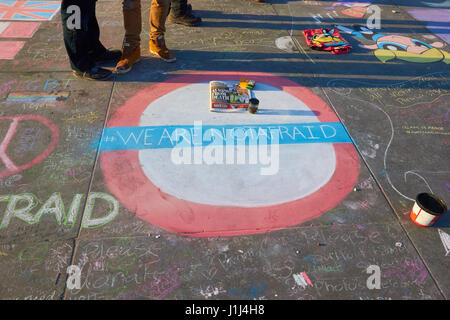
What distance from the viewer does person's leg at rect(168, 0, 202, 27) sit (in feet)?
21.1

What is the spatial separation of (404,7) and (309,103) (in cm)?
534

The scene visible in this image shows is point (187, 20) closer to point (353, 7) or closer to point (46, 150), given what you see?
point (46, 150)

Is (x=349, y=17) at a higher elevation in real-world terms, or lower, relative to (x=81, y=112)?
higher

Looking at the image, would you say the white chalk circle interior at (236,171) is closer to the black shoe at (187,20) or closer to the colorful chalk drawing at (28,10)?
the black shoe at (187,20)

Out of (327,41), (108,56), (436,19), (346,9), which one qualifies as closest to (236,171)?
(108,56)

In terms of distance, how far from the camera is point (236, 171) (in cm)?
376

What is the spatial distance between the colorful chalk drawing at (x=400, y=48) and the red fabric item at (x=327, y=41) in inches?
20.5

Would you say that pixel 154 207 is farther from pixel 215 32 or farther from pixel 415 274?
pixel 215 32

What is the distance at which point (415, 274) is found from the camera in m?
2.95

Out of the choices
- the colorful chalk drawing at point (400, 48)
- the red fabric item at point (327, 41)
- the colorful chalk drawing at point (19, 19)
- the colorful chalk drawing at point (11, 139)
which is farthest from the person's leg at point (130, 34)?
the colorful chalk drawing at point (400, 48)

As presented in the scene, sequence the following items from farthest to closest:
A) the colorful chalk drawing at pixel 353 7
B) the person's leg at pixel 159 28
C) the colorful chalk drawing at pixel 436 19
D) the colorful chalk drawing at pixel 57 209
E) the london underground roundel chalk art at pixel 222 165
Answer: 1. the colorful chalk drawing at pixel 353 7
2. the colorful chalk drawing at pixel 436 19
3. the person's leg at pixel 159 28
4. the london underground roundel chalk art at pixel 222 165
5. the colorful chalk drawing at pixel 57 209

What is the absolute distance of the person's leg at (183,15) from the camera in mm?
6430

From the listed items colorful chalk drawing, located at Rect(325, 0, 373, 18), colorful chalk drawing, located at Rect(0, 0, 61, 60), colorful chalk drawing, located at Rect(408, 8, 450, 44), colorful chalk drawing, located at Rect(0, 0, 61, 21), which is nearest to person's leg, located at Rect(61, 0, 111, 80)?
colorful chalk drawing, located at Rect(0, 0, 61, 60)
